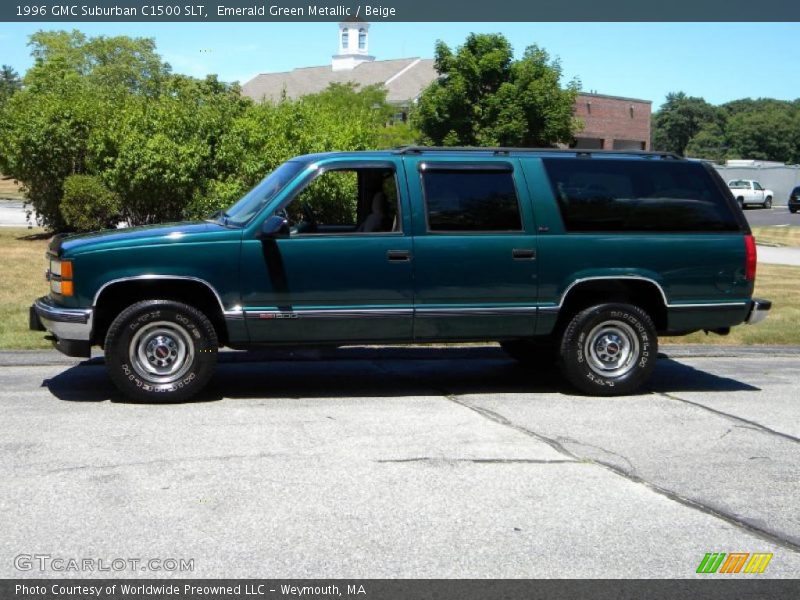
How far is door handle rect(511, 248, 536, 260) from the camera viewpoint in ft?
26.8

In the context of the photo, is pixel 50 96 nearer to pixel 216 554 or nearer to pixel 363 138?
pixel 363 138

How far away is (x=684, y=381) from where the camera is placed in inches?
368

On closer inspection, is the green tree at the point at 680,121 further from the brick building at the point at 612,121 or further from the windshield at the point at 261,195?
the windshield at the point at 261,195

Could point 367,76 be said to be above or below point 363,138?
above

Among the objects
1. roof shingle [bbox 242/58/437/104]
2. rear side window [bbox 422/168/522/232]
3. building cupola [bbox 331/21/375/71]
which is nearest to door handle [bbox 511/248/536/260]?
rear side window [bbox 422/168/522/232]

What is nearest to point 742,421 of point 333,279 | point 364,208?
point 333,279

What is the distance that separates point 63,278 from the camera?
25.0ft

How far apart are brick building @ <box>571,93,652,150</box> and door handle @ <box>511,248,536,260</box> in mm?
56310

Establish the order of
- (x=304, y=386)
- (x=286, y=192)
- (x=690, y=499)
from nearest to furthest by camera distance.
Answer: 1. (x=690, y=499)
2. (x=286, y=192)
3. (x=304, y=386)

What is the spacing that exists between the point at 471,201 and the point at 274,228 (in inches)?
67.3

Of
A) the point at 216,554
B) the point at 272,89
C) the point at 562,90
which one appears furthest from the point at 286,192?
the point at 272,89

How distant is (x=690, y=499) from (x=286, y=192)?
4059 mm

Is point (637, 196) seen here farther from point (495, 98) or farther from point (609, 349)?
point (495, 98)

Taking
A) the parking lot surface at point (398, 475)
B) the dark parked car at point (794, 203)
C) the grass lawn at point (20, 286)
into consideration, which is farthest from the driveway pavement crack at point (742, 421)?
the dark parked car at point (794, 203)
